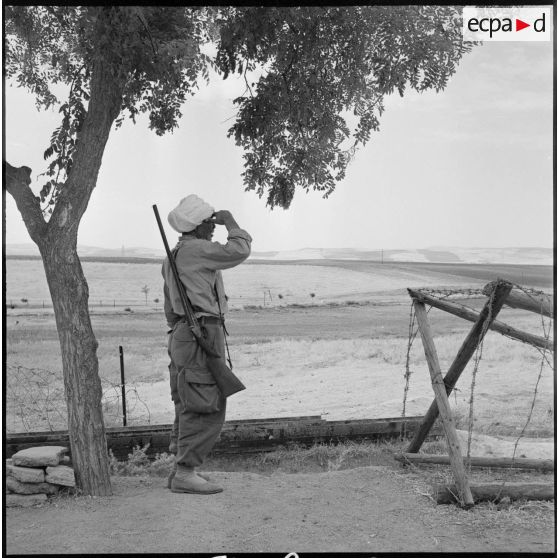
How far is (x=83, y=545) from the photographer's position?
5152mm

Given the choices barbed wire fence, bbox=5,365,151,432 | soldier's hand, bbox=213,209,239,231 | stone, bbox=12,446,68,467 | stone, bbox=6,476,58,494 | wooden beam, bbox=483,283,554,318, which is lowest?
barbed wire fence, bbox=5,365,151,432

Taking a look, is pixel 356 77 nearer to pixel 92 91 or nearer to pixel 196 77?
pixel 196 77

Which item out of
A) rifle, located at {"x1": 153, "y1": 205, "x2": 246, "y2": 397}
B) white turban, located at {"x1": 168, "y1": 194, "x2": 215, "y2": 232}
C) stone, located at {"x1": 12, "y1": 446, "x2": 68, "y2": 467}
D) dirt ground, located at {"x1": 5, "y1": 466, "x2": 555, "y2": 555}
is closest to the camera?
dirt ground, located at {"x1": 5, "y1": 466, "x2": 555, "y2": 555}

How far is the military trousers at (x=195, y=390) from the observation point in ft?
17.6

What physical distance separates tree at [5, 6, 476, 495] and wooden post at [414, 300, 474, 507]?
163 centimetres

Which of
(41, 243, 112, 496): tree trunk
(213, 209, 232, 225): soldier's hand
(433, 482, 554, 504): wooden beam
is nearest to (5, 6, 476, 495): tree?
(41, 243, 112, 496): tree trunk

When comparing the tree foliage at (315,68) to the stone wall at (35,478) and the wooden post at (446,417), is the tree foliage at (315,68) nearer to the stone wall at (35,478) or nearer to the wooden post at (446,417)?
the wooden post at (446,417)

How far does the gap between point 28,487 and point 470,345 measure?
13.2 feet

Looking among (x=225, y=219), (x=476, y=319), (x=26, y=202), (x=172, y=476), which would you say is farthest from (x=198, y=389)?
(x=476, y=319)

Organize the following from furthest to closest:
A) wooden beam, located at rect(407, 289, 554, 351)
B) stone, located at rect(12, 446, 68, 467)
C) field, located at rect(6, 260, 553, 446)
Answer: field, located at rect(6, 260, 553, 446)
wooden beam, located at rect(407, 289, 554, 351)
stone, located at rect(12, 446, 68, 467)

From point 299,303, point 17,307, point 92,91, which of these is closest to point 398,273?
point 299,303

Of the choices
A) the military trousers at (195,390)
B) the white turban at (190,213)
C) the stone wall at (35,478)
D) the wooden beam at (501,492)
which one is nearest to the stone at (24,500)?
the stone wall at (35,478)

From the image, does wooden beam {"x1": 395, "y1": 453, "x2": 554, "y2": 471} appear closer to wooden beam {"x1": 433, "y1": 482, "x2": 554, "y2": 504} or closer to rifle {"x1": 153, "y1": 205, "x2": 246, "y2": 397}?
Result: wooden beam {"x1": 433, "y1": 482, "x2": 554, "y2": 504}

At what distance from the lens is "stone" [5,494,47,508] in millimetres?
5965
